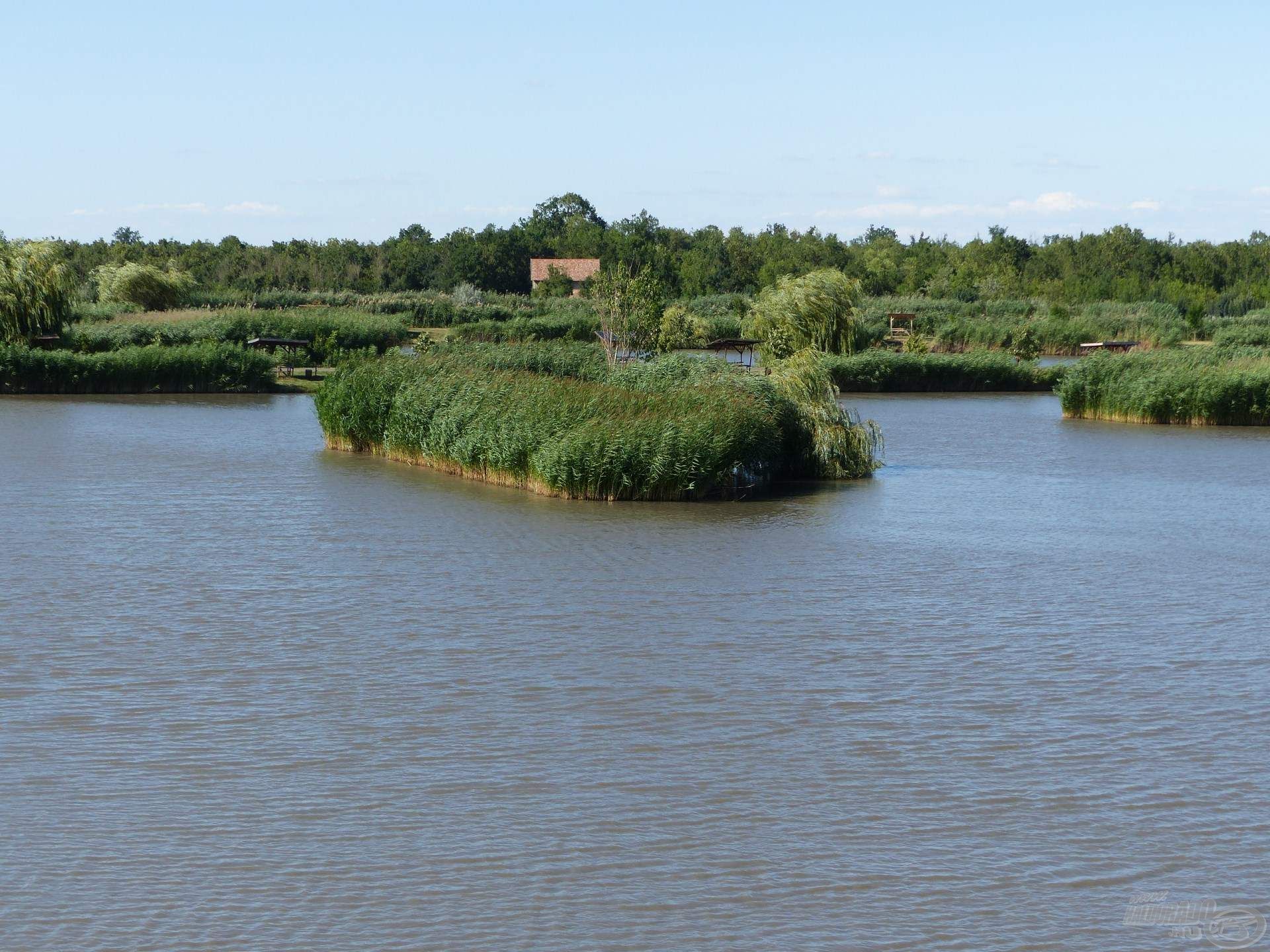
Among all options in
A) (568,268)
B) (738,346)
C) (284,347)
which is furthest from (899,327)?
(568,268)

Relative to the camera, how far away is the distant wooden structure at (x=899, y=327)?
218 feet

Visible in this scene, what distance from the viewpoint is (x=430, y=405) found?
1044 inches

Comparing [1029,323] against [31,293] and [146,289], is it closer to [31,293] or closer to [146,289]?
[146,289]

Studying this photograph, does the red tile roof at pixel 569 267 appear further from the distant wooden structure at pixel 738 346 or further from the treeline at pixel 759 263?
the distant wooden structure at pixel 738 346

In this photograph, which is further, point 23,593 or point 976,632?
point 23,593

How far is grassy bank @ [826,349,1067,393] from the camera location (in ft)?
167

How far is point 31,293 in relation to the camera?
48.2m

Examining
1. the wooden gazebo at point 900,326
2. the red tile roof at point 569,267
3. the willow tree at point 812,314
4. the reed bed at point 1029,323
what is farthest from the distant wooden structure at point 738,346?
the red tile roof at point 569,267

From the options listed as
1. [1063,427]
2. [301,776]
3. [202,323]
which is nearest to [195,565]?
[301,776]

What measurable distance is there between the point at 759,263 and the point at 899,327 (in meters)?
36.0

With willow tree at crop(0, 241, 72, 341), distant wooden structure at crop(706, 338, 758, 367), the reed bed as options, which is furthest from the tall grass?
willow tree at crop(0, 241, 72, 341)

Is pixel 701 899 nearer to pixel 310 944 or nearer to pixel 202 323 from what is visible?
pixel 310 944

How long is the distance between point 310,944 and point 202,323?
51.4 metres

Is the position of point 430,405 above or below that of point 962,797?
above
